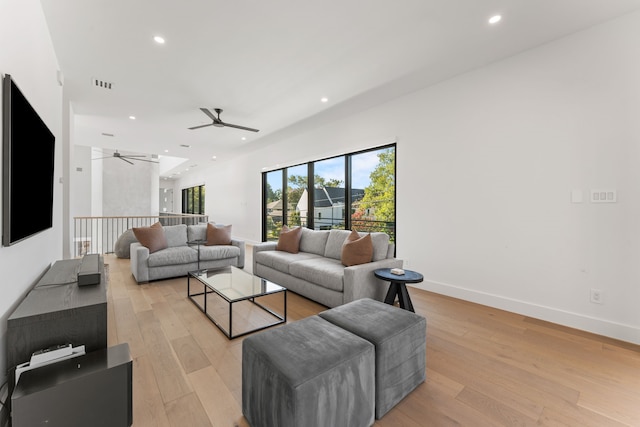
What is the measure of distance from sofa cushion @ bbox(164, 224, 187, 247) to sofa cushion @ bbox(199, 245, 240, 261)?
17.6 inches

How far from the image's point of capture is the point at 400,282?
2676 mm

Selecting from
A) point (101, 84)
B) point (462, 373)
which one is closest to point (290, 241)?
point (462, 373)

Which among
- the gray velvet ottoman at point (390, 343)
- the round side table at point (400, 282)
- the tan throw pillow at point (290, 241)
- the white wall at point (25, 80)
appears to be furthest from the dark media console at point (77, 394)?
the tan throw pillow at point (290, 241)

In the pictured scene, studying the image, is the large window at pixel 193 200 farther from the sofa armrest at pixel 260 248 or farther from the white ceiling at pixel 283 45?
the sofa armrest at pixel 260 248

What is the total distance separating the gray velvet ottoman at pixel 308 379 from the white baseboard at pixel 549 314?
2408 mm

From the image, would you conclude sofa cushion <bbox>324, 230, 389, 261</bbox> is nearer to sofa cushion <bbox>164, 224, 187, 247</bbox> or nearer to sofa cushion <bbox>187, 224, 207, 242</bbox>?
sofa cushion <bbox>187, 224, 207, 242</bbox>

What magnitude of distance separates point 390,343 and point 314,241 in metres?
2.67

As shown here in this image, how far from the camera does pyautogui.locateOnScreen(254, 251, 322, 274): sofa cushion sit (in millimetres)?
3762

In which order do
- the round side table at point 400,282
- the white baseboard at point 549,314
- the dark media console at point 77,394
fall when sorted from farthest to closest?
the round side table at point 400,282 < the white baseboard at point 549,314 < the dark media console at point 77,394

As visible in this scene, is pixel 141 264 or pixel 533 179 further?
pixel 141 264

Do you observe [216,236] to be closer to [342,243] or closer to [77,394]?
[342,243]

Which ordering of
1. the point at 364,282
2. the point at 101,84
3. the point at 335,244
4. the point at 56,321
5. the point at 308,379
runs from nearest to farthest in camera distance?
the point at 308,379 < the point at 56,321 < the point at 364,282 < the point at 101,84 < the point at 335,244

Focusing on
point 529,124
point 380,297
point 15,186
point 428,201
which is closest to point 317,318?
point 380,297

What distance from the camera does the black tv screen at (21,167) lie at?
1.42 m
